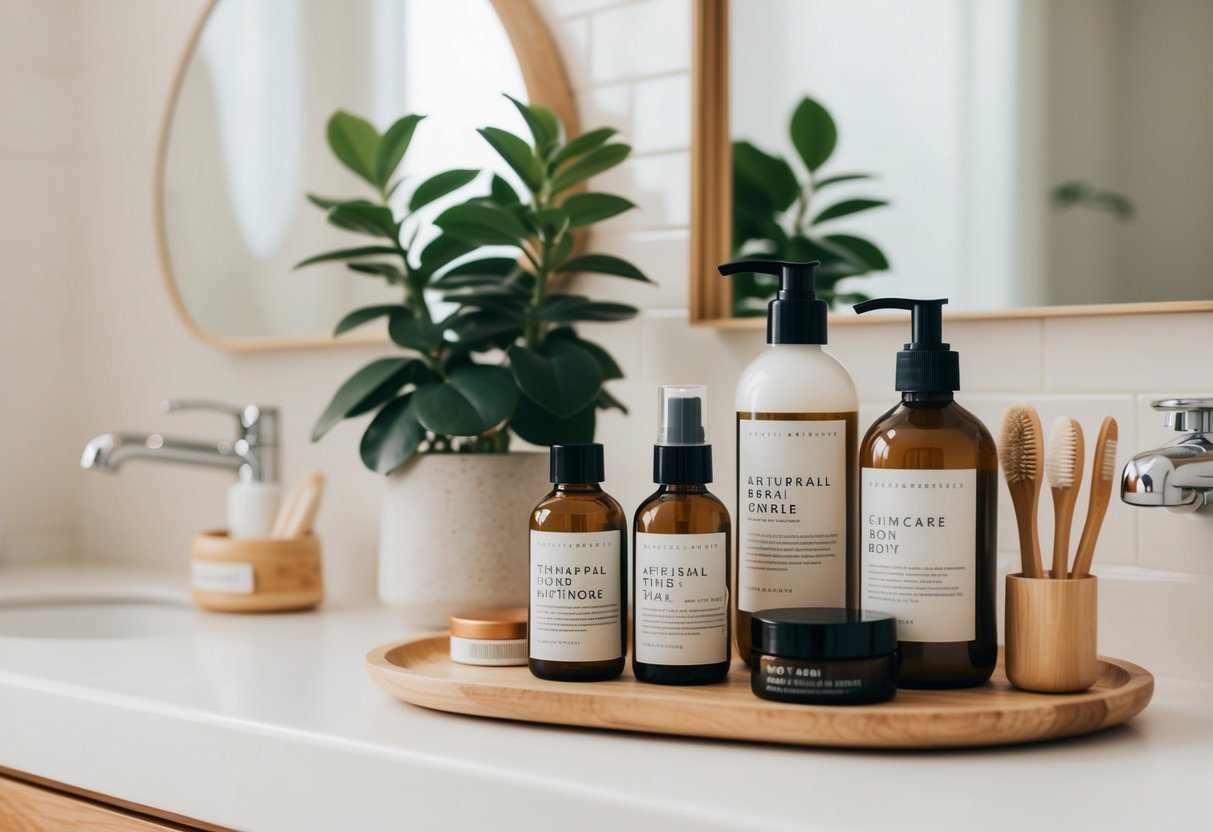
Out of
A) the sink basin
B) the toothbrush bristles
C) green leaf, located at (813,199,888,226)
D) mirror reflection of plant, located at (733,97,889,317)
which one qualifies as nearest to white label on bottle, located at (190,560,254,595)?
the sink basin

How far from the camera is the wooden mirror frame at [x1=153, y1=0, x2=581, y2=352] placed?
127 centimetres

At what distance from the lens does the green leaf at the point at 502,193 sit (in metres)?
1.14

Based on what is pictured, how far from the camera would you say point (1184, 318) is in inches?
36.5

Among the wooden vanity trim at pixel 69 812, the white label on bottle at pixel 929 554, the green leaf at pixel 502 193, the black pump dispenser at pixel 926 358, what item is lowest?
the wooden vanity trim at pixel 69 812

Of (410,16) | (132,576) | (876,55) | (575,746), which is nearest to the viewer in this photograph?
(575,746)

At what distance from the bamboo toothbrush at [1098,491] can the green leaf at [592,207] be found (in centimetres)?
45

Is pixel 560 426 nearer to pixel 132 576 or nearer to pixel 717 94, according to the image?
pixel 717 94

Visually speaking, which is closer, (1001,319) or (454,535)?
(1001,319)

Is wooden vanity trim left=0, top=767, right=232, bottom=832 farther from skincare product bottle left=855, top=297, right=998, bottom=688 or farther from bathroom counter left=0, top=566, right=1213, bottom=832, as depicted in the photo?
skincare product bottle left=855, top=297, right=998, bottom=688

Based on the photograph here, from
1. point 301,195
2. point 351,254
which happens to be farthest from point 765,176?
point 301,195

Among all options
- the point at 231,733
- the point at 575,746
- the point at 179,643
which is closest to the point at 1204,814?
the point at 575,746

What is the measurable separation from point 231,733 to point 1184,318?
724 mm

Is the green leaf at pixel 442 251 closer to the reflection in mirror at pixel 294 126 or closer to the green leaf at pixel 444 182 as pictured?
the green leaf at pixel 444 182

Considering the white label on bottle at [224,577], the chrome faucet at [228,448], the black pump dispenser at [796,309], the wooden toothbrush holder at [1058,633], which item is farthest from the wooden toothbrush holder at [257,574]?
the wooden toothbrush holder at [1058,633]
